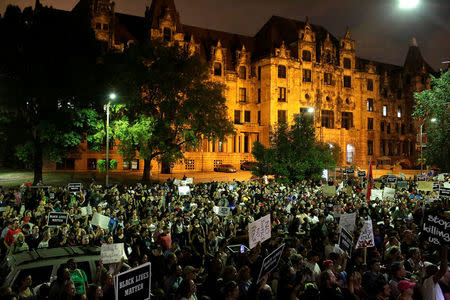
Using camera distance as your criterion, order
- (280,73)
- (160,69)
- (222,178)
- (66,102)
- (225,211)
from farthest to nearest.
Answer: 1. (280,73)
2. (222,178)
3. (160,69)
4. (66,102)
5. (225,211)

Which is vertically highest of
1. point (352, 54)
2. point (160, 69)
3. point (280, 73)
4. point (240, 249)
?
point (352, 54)

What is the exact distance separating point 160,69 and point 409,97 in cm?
5841

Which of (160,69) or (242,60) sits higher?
(242,60)

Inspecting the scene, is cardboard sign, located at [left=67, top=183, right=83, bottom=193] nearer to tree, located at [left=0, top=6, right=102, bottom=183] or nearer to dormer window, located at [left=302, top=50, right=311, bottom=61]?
tree, located at [left=0, top=6, right=102, bottom=183]

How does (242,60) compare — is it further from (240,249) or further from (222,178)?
(240,249)

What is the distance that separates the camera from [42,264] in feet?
23.9

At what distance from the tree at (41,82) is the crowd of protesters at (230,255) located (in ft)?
36.0

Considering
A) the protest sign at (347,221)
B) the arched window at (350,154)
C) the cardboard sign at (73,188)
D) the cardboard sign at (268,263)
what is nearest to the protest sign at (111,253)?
the cardboard sign at (268,263)

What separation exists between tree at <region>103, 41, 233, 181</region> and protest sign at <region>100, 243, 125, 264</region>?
24.7m

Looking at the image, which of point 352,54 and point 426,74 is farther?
point 426,74

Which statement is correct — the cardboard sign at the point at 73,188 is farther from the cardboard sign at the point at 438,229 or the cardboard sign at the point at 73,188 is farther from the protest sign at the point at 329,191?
the cardboard sign at the point at 438,229

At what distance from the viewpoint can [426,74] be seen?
75562 mm

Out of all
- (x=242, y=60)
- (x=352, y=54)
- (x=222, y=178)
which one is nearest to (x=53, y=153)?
(x=222, y=178)

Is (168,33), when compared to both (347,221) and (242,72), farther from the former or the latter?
(347,221)
